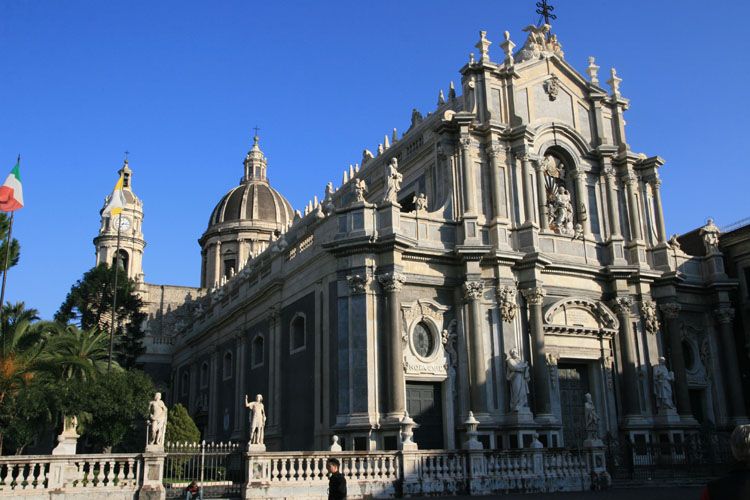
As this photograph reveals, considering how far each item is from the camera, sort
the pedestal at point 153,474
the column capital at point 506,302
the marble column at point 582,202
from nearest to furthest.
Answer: the pedestal at point 153,474, the column capital at point 506,302, the marble column at point 582,202

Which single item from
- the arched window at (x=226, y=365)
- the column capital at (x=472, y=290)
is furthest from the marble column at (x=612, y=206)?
the arched window at (x=226, y=365)

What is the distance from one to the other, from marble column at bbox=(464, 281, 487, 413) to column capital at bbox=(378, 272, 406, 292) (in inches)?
109

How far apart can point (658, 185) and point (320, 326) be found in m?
16.8

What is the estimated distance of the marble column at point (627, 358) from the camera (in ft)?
98.4

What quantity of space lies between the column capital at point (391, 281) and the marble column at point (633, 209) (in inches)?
472

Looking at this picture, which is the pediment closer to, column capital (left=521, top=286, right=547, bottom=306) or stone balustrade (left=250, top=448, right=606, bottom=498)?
column capital (left=521, top=286, right=547, bottom=306)

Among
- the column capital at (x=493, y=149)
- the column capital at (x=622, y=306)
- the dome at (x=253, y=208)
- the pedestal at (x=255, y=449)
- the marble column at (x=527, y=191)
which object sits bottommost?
the pedestal at (x=255, y=449)

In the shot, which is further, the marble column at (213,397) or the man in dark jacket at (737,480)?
the marble column at (213,397)

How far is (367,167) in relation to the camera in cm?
3497

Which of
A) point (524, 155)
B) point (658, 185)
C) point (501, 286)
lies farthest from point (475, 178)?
point (658, 185)

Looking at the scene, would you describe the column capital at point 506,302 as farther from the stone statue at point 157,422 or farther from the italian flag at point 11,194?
the italian flag at point 11,194

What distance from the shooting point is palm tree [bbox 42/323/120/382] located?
26109mm

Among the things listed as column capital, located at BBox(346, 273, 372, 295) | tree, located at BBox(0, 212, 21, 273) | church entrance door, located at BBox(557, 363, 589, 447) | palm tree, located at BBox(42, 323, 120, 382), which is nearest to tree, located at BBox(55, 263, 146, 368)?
palm tree, located at BBox(42, 323, 120, 382)

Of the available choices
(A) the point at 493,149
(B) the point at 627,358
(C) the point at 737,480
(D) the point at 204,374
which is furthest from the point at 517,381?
(D) the point at 204,374
